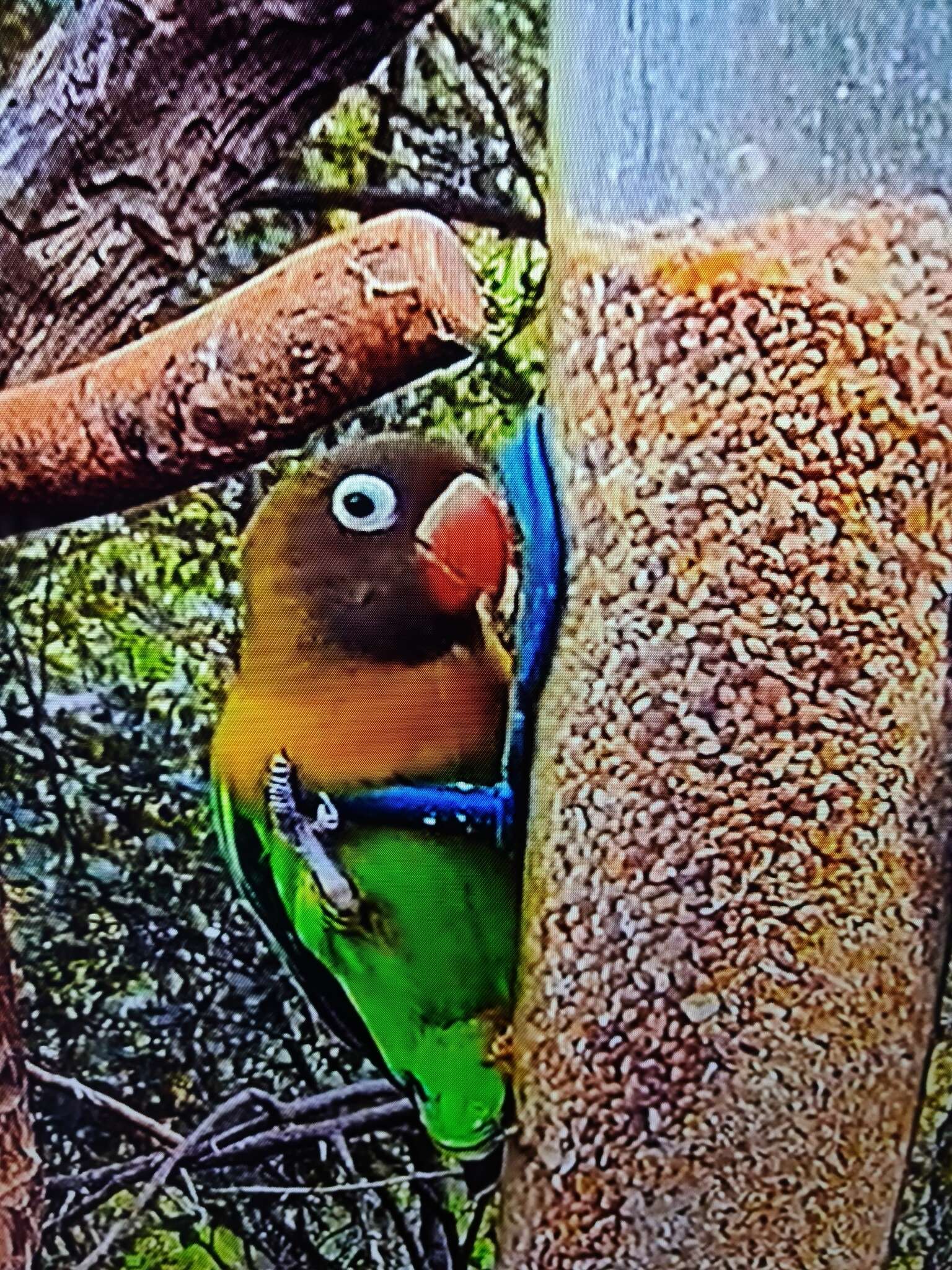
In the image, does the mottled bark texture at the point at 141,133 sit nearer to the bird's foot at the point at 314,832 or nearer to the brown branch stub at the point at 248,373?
the brown branch stub at the point at 248,373

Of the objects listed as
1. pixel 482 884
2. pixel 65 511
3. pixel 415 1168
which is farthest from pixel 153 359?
pixel 415 1168

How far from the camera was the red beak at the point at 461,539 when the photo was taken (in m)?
0.96

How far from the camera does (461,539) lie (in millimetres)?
963

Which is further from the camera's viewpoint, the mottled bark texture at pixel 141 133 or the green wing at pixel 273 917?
the green wing at pixel 273 917

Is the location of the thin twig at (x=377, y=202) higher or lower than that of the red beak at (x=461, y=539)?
higher

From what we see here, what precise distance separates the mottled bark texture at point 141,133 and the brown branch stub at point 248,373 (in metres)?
0.04

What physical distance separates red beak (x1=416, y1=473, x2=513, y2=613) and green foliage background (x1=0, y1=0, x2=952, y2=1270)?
0.11ft

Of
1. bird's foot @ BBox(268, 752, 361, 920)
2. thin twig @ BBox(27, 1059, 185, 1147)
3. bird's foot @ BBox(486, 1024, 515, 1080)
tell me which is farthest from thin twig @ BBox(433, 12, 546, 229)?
thin twig @ BBox(27, 1059, 185, 1147)

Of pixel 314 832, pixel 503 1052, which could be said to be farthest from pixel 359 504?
pixel 503 1052

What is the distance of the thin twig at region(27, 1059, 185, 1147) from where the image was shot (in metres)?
1.04

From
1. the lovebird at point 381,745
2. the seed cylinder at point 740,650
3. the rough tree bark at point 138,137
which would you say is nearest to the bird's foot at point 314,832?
the lovebird at point 381,745

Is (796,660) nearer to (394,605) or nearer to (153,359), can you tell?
(394,605)

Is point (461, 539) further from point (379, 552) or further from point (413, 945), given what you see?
point (413, 945)

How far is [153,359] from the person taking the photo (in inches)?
36.6
